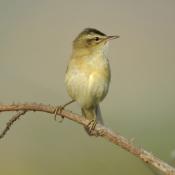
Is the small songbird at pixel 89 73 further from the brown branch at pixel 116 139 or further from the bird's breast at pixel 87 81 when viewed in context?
the brown branch at pixel 116 139

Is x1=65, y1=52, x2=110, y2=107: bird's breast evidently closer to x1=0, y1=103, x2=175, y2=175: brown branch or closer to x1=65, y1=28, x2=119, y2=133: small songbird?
x1=65, y1=28, x2=119, y2=133: small songbird

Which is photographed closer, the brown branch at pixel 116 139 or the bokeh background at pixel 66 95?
the brown branch at pixel 116 139

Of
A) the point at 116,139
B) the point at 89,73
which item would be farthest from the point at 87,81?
the point at 116,139

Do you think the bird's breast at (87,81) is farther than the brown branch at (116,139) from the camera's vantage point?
Yes

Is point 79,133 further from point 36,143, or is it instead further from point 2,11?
point 2,11

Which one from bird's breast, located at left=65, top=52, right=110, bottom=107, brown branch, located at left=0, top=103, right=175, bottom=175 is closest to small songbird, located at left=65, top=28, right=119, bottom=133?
bird's breast, located at left=65, top=52, right=110, bottom=107

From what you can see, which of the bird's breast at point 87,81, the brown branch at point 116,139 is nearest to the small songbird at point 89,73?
the bird's breast at point 87,81

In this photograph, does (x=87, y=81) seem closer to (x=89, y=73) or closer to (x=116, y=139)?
(x=89, y=73)

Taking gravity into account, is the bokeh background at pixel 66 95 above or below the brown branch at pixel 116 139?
below
